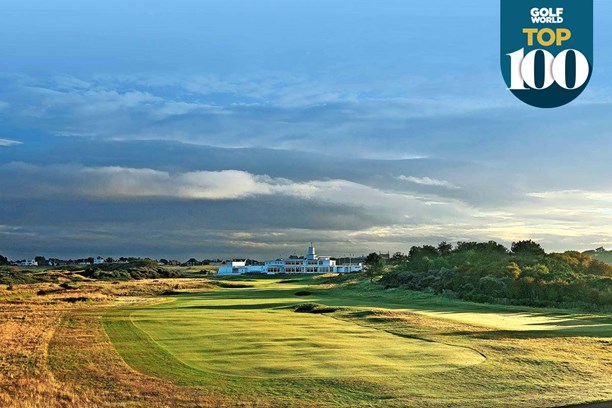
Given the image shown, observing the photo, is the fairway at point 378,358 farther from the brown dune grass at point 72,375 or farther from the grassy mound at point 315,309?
the grassy mound at point 315,309

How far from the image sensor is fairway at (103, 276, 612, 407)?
2030 centimetres

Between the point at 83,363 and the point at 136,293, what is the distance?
210 ft

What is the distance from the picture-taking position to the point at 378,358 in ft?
86.8

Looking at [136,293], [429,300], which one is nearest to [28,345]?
[429,300]

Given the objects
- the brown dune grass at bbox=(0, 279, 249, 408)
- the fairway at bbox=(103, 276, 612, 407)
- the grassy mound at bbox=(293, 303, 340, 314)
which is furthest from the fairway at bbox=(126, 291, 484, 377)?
the grassy mound at bbox=(293, 303, 340, 314)

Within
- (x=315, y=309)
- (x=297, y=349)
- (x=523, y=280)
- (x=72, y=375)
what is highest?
(x=523, y=280)

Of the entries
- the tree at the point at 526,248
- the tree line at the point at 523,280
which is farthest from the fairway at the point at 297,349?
the tree at the point at 526,248

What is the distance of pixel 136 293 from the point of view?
288 ft

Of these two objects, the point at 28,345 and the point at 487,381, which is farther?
the point at 28,345

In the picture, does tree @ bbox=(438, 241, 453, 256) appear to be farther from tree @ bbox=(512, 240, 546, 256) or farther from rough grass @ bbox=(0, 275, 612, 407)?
rough grass @ bbox=(0, 275, 612, 407)

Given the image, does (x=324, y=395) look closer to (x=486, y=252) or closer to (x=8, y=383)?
(x=8, y=383)

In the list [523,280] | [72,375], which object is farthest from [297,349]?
[523,280]

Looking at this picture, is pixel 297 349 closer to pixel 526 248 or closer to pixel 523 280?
pixel 523 280

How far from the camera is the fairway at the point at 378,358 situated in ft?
66.6
